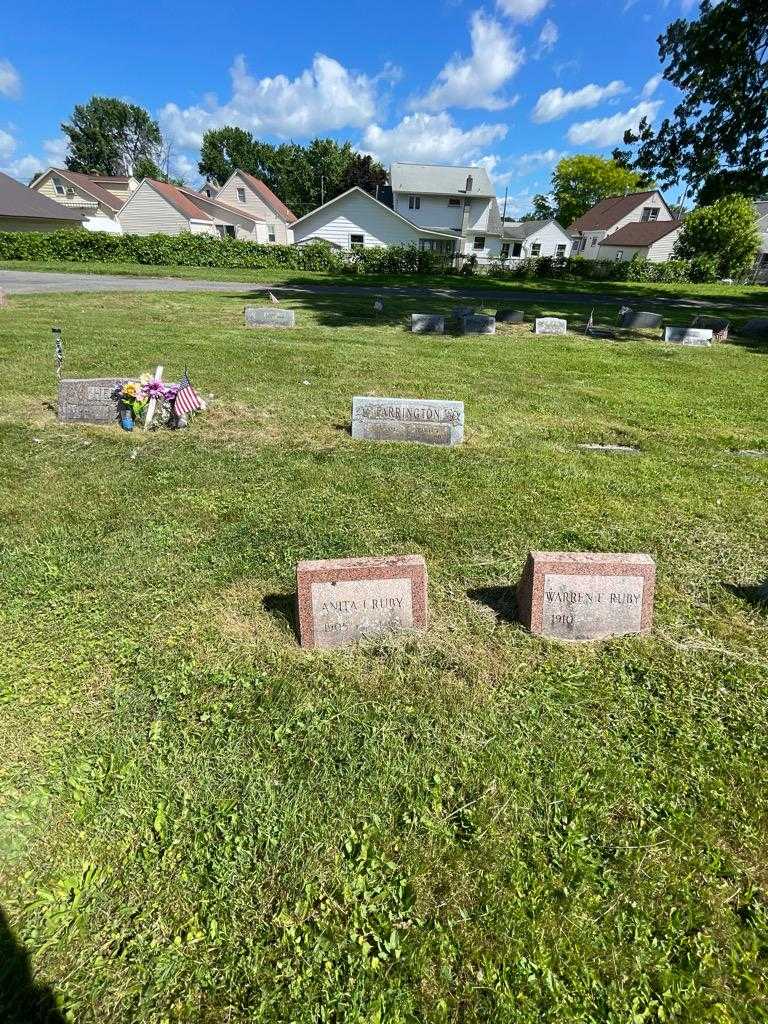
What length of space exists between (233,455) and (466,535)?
346 centimetres

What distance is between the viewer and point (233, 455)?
6.99 m

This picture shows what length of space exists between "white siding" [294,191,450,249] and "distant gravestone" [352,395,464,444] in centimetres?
3693

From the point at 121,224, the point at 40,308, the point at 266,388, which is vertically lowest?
the point at 266,388

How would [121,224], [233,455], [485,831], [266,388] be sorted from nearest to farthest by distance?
[485,831], [233,455], [266,388], [121,224]

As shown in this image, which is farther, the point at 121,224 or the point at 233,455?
the point at 121,224

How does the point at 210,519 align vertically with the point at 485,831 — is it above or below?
above

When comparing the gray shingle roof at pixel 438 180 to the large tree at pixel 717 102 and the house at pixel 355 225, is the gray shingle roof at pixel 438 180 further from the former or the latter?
the large tree at pixel 717 102

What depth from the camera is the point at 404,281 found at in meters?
31.7

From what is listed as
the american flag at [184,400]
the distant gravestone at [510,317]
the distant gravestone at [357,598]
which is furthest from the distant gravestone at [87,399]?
the distant gravestone at [510,317]

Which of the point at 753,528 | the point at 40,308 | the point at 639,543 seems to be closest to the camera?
the point at 639,543

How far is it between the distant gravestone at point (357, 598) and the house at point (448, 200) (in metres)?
45.7

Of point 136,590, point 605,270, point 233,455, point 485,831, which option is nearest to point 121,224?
point 605,270

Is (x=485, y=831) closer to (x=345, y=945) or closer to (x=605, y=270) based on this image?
(x=345, y=945)

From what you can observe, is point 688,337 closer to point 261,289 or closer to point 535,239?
point 261,289
